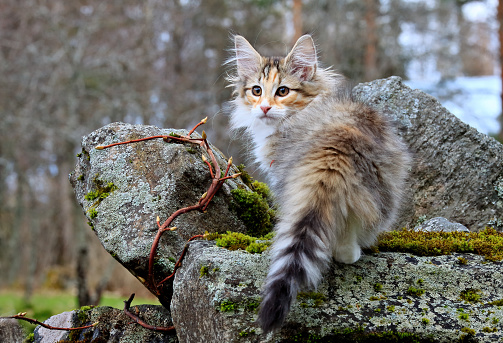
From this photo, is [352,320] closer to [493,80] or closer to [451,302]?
[451,302]

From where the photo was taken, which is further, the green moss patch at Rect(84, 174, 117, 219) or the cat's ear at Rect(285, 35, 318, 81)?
the cat's ear at Rect(285, 35, 318, 81)

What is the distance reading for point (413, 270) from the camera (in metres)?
2.58

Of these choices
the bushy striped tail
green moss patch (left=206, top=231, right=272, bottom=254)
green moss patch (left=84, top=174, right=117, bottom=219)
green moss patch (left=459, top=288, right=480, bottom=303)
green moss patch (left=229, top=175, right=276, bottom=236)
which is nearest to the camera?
the bushy striped tail

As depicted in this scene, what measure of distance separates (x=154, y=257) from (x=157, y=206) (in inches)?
13.3

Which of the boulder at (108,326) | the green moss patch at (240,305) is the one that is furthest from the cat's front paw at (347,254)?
the boulder at (108,326)

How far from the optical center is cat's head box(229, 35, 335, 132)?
413cm

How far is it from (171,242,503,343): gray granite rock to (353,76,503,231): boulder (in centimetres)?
184

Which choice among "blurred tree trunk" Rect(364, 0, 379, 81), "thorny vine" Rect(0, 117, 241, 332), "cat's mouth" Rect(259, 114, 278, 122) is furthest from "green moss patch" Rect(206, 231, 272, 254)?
"blurred tree trunk" Rect(364, 0, 379, 81)

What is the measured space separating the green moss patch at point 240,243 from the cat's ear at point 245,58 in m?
2.07

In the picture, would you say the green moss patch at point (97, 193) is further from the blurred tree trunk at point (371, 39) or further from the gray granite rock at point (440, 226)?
the blurred tree trunk at point (371, 39)

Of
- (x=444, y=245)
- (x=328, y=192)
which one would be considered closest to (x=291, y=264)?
(x=328, y=192)

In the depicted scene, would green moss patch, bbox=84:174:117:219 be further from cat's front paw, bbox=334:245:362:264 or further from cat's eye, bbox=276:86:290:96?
cat's eye, bbox=276:86:290:96

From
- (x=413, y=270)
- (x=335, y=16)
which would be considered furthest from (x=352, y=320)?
(x=335, y=16)

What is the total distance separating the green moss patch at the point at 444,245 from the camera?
9.09ft
